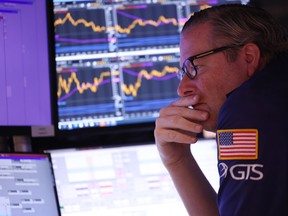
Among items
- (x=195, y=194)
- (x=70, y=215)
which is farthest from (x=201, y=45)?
(x=70, y=215)


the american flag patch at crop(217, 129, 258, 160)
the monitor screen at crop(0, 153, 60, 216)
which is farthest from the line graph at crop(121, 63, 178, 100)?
the american flag patch at crop(217, 129, 258, 160)

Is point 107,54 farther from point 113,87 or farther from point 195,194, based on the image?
point 195,194

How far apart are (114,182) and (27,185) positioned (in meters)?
0.30

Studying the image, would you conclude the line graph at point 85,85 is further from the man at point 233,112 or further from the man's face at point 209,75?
the man's face at point 209,75

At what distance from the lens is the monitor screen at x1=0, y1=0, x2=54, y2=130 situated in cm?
204

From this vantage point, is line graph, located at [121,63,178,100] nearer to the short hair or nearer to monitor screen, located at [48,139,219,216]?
monitor screen, located at [48,139,219,216]

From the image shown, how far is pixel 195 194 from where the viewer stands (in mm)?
1876

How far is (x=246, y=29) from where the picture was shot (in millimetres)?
1527

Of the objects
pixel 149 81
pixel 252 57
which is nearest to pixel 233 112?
pixel 252 57

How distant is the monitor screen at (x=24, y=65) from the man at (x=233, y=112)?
48 centimetres

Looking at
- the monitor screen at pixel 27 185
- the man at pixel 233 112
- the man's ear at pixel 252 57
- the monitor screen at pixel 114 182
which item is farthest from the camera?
the monitor screen at pixel 114 182

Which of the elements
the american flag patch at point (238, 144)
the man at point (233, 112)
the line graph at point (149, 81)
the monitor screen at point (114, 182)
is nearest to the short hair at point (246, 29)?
the man at point (233, 112)

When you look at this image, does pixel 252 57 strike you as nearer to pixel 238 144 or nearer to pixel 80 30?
pixel 238 144

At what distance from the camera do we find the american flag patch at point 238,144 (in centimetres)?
129
